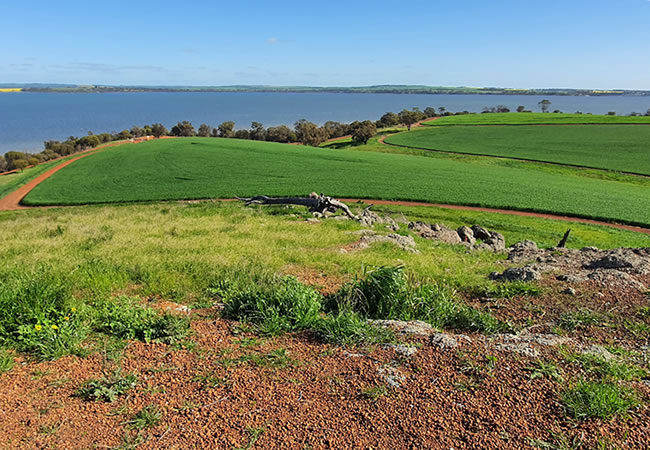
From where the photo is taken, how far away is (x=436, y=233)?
62.9 ft

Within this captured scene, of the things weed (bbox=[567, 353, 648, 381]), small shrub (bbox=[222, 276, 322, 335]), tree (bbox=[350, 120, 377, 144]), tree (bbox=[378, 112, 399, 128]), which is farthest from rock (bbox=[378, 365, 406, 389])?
tree (bbox=[378, 112, 399, 128])

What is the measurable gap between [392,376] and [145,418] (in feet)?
10.0

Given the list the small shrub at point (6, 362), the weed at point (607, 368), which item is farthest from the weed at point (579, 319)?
the small shrub at point (6, 362)

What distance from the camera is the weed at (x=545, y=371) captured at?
16.1ft

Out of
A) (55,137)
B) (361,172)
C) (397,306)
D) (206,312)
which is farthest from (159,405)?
(55,137)

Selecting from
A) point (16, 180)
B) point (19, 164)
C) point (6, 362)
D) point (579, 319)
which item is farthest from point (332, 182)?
point (19, 164)

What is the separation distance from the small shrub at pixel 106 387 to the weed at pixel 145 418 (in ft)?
1.58

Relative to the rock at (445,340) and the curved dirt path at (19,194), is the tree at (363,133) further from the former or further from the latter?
the rock at (445,340)

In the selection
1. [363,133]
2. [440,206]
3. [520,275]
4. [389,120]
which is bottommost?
[440,206]

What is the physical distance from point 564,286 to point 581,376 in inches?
150

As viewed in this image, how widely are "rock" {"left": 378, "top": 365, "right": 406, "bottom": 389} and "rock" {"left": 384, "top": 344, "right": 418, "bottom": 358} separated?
359 millimetres

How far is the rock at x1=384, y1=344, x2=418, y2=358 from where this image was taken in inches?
213

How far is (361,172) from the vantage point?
40906mm

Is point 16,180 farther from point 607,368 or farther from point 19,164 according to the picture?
point 607,368
